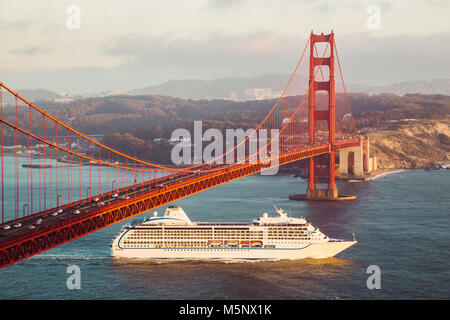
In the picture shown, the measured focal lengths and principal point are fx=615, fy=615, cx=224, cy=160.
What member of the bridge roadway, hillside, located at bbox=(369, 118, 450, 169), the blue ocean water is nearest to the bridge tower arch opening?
the blue ocean water

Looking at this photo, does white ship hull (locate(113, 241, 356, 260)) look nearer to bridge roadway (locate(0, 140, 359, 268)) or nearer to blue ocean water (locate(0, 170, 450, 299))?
blue ocean water (locate(0, 170, 450, 299))

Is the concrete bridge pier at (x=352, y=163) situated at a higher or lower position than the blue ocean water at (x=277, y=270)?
higher

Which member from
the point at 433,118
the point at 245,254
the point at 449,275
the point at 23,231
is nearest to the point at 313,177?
the point at 245,254

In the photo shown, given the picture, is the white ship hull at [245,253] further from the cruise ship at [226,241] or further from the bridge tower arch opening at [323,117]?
the bridge tower arch opening at [323,117]

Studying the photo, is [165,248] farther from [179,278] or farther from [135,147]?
[135,147]

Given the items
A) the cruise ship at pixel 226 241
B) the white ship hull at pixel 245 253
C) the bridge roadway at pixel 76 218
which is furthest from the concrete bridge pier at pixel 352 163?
the white ship hull at pixel 245 253

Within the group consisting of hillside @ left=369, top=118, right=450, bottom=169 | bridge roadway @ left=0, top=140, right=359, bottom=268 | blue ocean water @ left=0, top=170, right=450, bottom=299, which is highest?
hillside @ left=369, top=118, right=450, bottom=169
